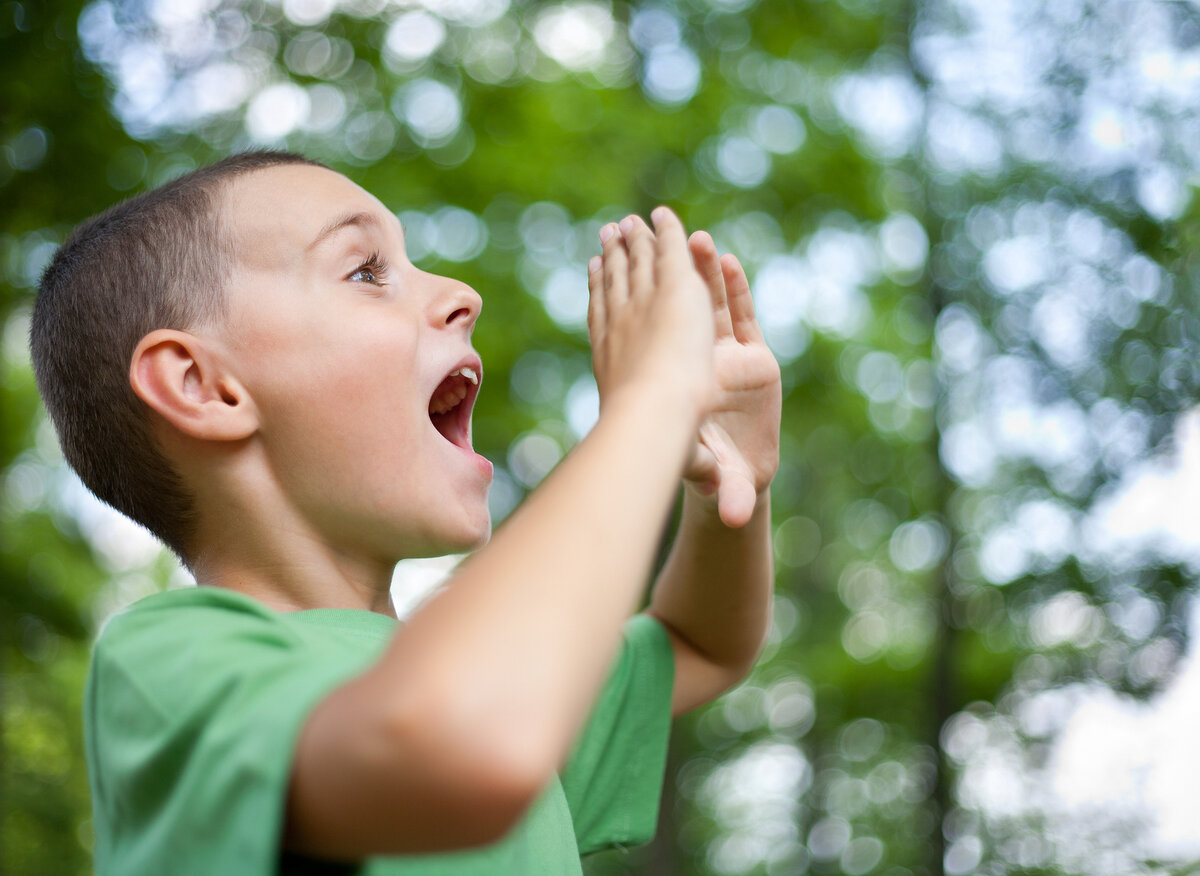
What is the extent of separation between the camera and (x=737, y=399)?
165 cm

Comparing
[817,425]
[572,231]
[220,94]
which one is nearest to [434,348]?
[220,94]

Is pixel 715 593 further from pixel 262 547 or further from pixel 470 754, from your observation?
pixel 470 754

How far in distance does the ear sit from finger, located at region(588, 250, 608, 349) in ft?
1.57

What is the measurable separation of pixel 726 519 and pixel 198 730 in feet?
2.22

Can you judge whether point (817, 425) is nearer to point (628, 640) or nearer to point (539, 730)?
point (628, 640)

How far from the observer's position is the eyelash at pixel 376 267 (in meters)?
1.56

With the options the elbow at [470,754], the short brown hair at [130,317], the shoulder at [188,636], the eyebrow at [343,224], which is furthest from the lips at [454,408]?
the elbow at [470,754]

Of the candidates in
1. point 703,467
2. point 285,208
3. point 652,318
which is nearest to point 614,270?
point 652,318

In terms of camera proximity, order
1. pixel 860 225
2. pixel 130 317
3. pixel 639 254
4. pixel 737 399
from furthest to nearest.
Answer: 1. pixel 860 225
2. pixel 737 399
3. pixel 130 317
4. pixel 639 254

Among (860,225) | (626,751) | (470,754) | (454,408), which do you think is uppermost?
(470,754)

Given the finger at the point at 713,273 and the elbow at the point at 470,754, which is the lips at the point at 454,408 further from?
the elbow at the point at 470,754

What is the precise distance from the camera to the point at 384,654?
2.91 feet

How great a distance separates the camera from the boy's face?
143 cm

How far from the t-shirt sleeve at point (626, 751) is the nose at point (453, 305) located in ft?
2.03
